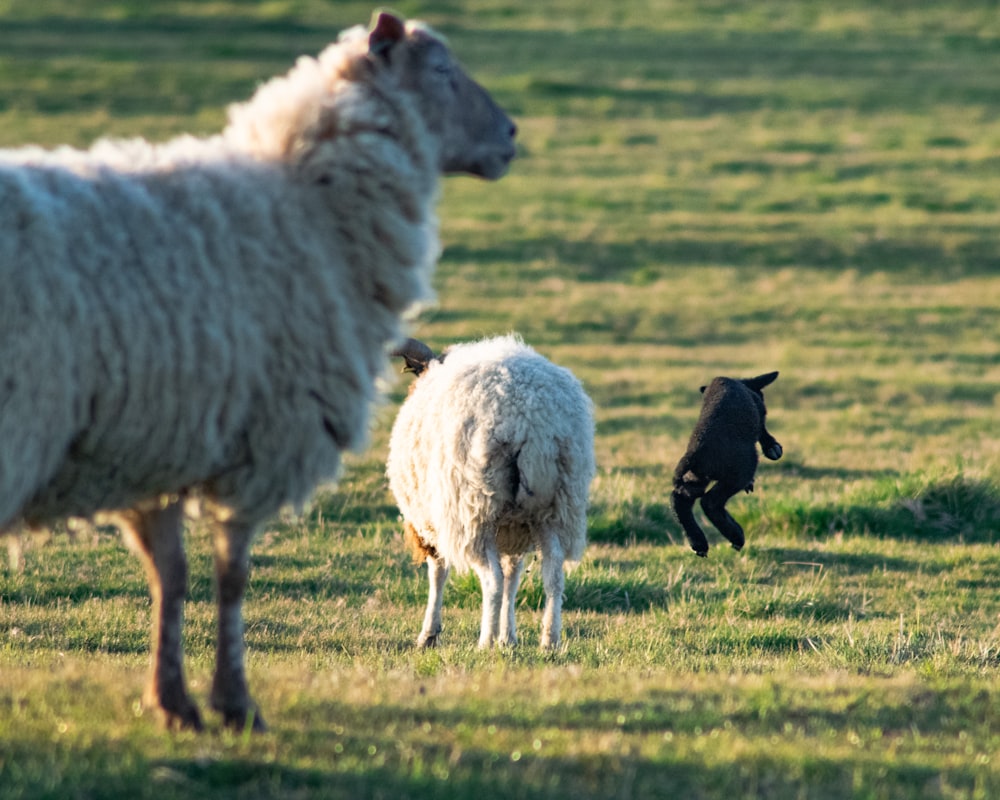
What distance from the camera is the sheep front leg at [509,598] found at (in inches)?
303

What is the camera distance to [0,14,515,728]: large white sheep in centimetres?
446

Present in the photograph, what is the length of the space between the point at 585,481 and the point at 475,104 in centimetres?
279

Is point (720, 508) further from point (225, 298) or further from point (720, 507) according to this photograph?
point (225, 298)

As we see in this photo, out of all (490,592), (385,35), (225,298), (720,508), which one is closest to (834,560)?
(720,508)

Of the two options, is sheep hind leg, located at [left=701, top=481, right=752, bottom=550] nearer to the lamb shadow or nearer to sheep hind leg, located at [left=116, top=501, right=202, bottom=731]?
the lamb shadow

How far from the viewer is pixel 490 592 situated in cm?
766

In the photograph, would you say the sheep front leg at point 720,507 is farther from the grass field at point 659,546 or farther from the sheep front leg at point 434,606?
the sheep front leg at point 434,606

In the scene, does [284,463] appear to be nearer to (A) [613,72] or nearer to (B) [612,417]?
(B) [612,417]

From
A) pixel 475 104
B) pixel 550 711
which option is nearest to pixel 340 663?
pixel 550 711

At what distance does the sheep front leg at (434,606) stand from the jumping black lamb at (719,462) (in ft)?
5.02

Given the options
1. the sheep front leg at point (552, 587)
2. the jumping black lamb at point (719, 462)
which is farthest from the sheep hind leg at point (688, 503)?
the sheep front leg at point (552, 587)

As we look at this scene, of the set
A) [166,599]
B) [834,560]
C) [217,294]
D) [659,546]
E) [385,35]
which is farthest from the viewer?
[659,546]

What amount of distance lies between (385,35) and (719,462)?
3214 mm

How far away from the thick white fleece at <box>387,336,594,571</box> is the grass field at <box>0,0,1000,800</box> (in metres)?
0.65
